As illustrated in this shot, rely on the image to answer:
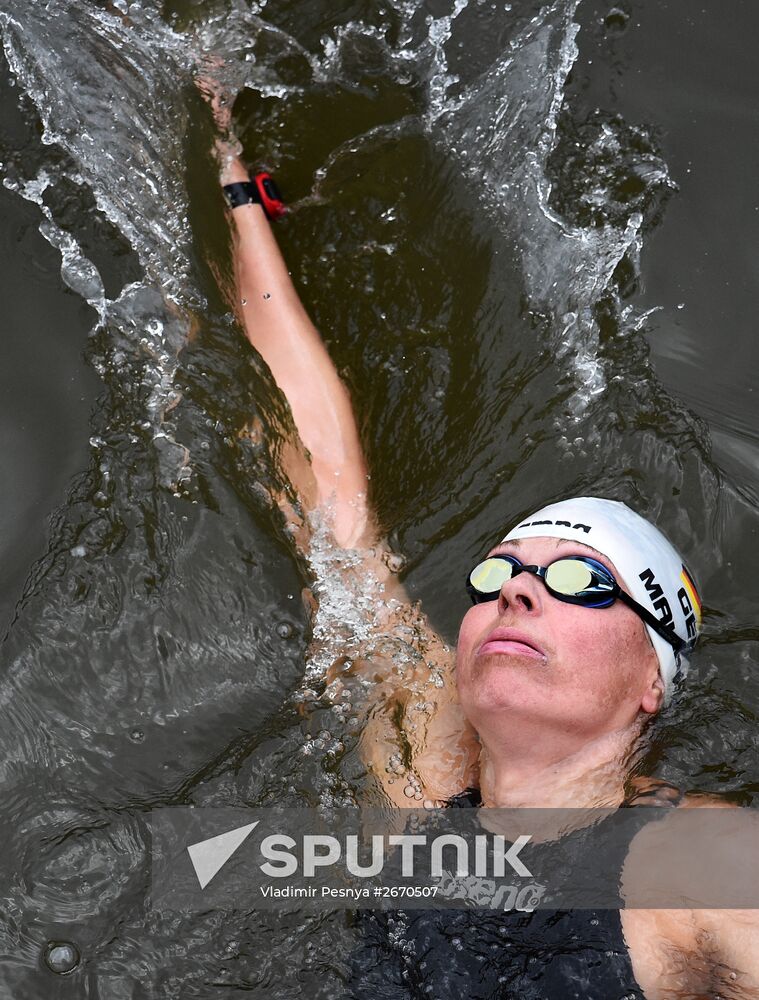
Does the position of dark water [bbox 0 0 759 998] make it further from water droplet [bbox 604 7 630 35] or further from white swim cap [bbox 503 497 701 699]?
white swim cap [bbox 503 497 701 699]

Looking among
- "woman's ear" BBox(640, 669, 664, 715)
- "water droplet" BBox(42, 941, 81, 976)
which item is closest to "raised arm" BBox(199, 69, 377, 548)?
"woman's ear" BBox(640, 669, 664, 715)

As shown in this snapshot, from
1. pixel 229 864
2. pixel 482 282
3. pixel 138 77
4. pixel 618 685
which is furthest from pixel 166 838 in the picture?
pixel 138 77

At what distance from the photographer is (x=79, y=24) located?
223 inches

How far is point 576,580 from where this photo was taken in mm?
4387

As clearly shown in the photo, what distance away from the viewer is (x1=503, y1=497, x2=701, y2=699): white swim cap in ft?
15.0

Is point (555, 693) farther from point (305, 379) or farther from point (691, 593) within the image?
point (305, 379)

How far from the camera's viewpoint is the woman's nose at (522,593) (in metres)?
4.35

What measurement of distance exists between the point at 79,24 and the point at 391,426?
8.44ft

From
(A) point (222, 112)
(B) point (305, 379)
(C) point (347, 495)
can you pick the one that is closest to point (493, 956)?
(C) point (347, 495)

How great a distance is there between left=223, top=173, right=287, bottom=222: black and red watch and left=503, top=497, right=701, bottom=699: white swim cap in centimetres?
230

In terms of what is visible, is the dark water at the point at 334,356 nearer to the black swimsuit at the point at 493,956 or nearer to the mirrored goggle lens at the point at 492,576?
the black swimsuit at the point at 493,956

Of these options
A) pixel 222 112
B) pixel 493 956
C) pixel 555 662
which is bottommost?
pixel 493 956

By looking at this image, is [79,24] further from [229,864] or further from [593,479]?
[229,864]

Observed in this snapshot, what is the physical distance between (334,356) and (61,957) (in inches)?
124
